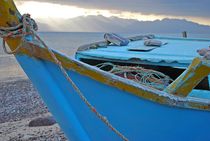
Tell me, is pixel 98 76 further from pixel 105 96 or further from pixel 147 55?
pixel 147 55

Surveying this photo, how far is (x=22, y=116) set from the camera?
12.9 m

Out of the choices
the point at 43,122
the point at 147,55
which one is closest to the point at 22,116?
the point at 43,122

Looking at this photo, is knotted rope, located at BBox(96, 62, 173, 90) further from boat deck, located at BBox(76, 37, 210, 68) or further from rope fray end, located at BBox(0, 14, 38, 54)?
rope fray end, located at BBox(0, 14, 38, 54)

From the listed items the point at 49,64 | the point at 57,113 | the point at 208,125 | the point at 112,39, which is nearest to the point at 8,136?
Result: the point at 112,39

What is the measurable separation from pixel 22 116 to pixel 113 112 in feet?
30.9

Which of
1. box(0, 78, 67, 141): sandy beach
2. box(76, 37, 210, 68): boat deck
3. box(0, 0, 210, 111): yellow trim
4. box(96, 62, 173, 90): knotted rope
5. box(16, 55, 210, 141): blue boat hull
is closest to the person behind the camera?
box(0, 0, 210, 111): yellow trim

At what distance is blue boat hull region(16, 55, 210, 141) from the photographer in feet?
13.0

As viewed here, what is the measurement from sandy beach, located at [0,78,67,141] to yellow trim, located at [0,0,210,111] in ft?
15.9

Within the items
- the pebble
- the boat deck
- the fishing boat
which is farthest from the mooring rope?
the pebble

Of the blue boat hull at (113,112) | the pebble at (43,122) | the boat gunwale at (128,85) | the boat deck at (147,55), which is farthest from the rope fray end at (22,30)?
the pebble at (43,122)

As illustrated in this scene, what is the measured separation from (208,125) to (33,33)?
2222 millimetres

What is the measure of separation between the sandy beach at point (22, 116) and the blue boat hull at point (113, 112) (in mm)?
4334

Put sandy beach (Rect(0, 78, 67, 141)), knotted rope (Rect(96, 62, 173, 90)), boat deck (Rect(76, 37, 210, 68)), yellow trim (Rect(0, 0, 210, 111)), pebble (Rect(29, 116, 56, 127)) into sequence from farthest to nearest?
1. pebble (Rect(29, 116, 56, 127))
2. sandy beach (Rect(0, 78, 67, 141))
3. boat deck (Rect(76, 37, 210, 68))
4. knotted rope (Rect(96, 62, 173, 90))
5. yellow trim (Rect(0, 0, 210, 111))

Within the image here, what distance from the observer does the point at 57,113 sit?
4641 mm
